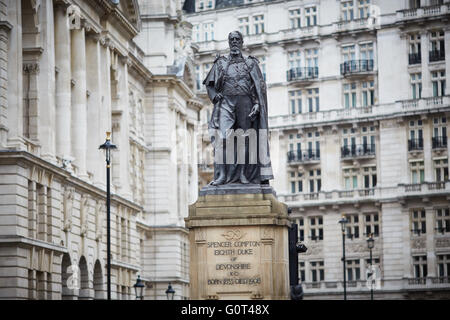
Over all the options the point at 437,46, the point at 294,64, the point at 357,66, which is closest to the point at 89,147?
the point at 357,66

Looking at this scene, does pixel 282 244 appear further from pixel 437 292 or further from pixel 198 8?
pixel 198 8

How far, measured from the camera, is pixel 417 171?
325 ft

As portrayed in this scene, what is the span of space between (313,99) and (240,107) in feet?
237

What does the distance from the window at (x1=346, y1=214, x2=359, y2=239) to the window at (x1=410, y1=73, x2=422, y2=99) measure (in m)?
10.2

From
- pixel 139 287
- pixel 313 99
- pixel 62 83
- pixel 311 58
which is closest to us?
pixel 139 287

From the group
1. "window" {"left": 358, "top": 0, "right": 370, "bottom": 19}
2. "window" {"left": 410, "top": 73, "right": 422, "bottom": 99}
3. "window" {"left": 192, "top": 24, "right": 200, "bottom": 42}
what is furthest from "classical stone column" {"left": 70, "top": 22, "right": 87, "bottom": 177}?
"window" {"left": 192, "top": 24, "right": 200, "bottom": 42}

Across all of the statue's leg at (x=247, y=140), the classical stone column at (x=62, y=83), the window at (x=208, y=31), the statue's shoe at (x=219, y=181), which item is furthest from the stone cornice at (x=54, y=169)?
the window at (x=208, y=31)

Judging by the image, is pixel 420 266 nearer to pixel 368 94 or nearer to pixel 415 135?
pixel 415 135

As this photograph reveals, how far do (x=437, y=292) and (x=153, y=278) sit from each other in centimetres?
2137

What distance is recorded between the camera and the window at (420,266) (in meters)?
97.9

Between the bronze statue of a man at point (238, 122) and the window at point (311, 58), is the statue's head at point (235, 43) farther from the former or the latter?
the window at point (311, 58)

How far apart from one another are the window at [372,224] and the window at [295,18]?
16495 millimetres

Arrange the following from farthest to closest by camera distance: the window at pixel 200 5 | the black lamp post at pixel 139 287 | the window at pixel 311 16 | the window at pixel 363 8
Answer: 1. the window at pixel 200 5
2. the window at pixel 311 16
3. the window at pixel 363 8
4. the black lamp post at pixel 139 287
